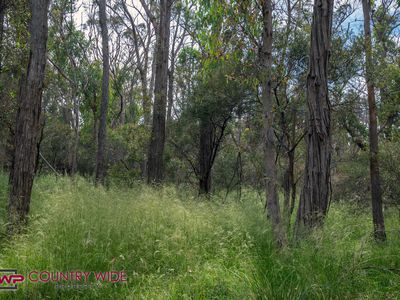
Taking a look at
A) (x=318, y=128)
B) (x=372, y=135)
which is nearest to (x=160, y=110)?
(x=372, y=135)

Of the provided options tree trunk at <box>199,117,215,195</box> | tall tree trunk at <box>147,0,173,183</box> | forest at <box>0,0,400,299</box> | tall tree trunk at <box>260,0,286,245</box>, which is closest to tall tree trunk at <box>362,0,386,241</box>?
forest at <box>0,0,400,299</box>

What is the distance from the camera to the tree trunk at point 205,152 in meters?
12.7

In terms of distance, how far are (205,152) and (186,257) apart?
357 inches

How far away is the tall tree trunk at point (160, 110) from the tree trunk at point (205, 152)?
1918mm

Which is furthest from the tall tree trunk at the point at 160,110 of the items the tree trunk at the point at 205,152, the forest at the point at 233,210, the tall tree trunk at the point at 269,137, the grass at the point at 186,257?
the tall tree trunk at the point at 269,137

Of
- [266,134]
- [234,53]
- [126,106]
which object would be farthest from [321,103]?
[126,106]

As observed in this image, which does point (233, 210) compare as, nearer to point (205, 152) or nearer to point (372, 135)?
point (372, 135)

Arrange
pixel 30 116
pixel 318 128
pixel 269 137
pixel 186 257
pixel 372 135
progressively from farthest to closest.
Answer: pixel 372 135, pixel 30 116, pixel 269 137, pixel 318 128, pixel 186 257

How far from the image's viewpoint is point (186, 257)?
4.06 metres

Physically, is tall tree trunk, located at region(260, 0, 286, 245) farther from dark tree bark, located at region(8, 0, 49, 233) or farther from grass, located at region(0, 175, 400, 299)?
dark tree bark, located at region(8, 0, 49, 233)

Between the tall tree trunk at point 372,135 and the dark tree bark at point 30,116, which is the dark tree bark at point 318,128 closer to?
the tall tree trunk at point 372,135

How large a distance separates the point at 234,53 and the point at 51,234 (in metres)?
3.82

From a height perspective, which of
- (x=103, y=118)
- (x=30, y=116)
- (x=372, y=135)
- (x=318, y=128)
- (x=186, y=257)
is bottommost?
(x=186, y=257)

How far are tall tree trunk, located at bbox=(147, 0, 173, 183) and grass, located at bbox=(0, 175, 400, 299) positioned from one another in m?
5.16
